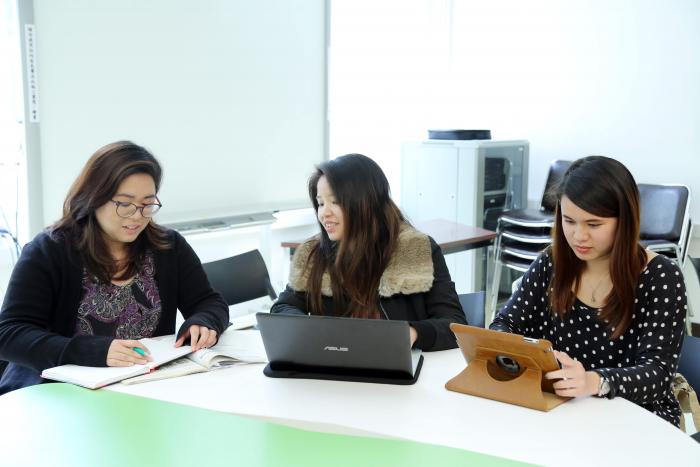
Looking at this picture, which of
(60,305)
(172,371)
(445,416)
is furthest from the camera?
(60,305)

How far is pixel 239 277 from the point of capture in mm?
2988

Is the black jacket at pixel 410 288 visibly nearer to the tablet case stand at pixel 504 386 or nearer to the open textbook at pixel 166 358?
the open textbook at pixel 166 358

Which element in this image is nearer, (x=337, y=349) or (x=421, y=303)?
(x=337, y=349)

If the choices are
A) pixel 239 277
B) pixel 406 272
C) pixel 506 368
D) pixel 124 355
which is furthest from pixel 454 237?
pixel 124 355

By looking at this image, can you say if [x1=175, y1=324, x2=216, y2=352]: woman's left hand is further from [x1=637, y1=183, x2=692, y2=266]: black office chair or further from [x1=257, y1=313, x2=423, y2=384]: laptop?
[x1=637, y1=183, x2=692, y2=266]: black office chair

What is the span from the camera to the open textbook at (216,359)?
1849 mm

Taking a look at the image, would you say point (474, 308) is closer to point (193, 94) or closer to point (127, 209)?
point (127, 209)

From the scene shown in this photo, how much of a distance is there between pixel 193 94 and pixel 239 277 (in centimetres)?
107

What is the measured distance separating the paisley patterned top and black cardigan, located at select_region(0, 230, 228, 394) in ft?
0.07

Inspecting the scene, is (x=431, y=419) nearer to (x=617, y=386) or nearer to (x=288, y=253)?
(x=617, y=386)

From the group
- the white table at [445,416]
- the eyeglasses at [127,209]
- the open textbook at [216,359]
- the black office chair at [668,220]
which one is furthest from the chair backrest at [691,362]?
the black office chair at [668,220]

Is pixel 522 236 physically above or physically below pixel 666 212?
below

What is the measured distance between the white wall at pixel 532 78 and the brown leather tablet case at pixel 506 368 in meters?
3.01

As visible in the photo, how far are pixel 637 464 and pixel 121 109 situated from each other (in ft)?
8.65
